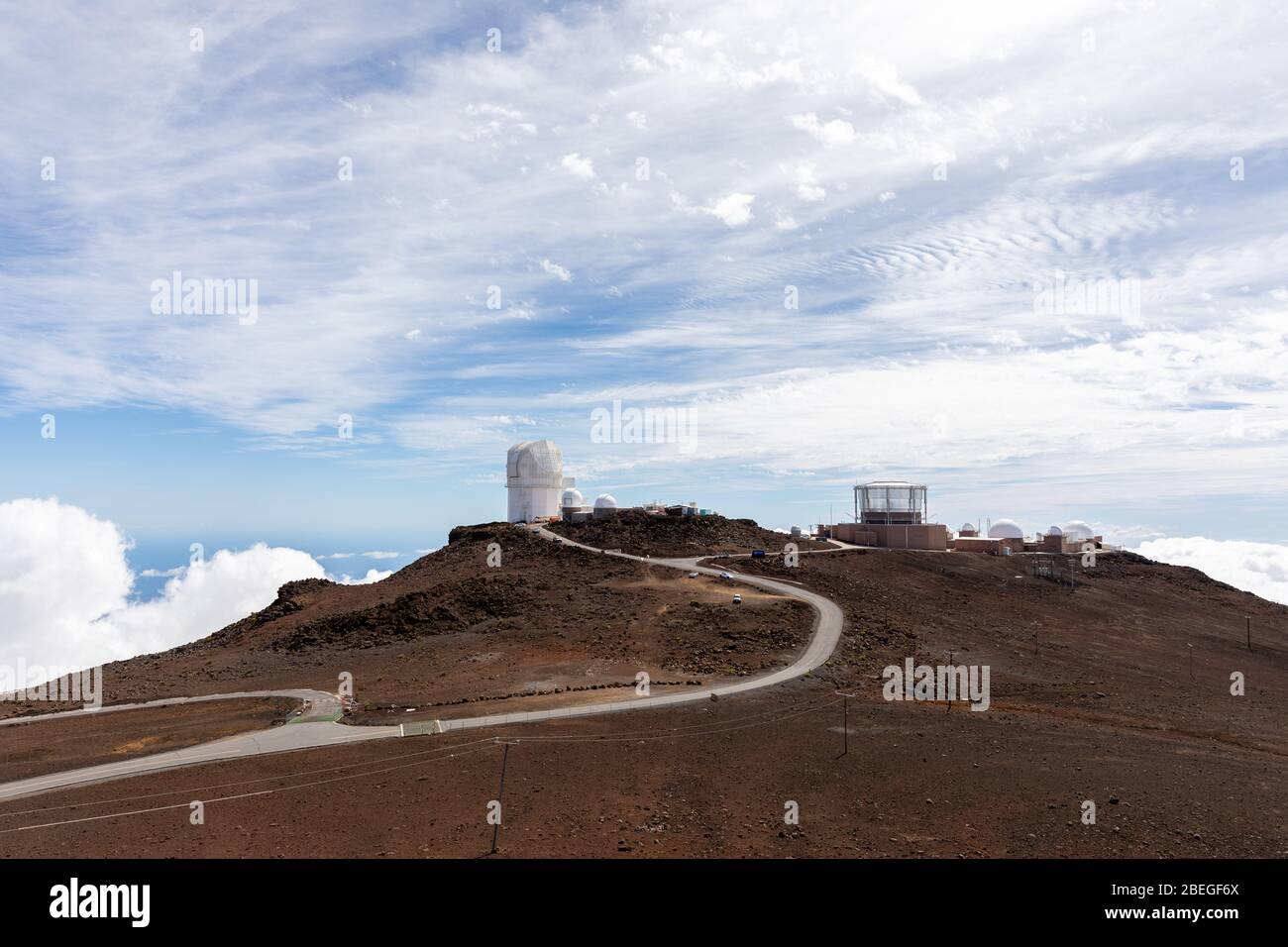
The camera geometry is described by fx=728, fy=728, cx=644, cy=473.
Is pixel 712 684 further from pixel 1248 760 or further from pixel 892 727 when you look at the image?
pixel 1248 760

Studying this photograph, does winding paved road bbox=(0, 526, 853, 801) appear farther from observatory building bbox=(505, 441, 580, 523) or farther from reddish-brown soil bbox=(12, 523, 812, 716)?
observatory building bbox=(505, 441, 580, 523)

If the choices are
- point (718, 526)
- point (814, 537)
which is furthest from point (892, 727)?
point (814, 537)

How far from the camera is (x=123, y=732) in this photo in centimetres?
2952

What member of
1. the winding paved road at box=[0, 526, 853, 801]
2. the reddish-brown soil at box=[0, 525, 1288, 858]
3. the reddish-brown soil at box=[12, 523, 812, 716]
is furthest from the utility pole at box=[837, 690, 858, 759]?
the reddish-brown soil at box=[12, 523, 812, 716]

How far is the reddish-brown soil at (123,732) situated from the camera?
25.7 metres

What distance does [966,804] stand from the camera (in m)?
21.0

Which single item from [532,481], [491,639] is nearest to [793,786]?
[491,639]

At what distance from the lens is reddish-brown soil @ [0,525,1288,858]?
1861 cm

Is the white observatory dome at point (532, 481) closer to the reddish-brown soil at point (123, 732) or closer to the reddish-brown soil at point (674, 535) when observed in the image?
the reddish-brown soil at point (674, 535)

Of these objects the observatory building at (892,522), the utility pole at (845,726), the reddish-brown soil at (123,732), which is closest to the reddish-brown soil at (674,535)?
the observatory building at (892,522)

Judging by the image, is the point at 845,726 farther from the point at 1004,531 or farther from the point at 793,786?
the point at 1004,531

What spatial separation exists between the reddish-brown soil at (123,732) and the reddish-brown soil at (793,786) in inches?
155
